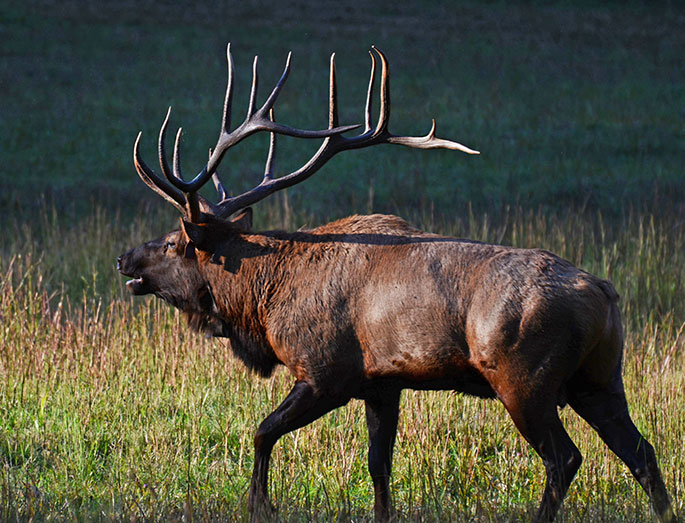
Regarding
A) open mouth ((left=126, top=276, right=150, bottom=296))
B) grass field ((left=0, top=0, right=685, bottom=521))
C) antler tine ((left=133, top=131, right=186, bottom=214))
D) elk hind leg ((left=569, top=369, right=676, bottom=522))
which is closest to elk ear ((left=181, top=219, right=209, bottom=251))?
antler tine ((left=133, top=131, right=186, bottom=214))

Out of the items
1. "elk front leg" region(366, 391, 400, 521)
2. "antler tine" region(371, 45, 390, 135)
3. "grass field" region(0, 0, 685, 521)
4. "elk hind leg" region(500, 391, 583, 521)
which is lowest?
"grass field" region(0, 0, 685, 521)

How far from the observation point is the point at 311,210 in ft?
42.3

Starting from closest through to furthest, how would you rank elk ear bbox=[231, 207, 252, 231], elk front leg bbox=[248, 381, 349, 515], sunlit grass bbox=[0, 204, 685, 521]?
elk front leg bbox=[248, 381, 349, 515]
sunlit grass bbox=[0, 204, 685, 521]
elk ear bbox=[231, 207, 252, 231]

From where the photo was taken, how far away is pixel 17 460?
578cm

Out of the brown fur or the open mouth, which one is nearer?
the brown fur

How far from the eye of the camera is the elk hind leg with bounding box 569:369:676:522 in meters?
4.64

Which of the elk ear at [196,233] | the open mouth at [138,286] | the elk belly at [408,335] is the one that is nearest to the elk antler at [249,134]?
the elk ear at [196,233]

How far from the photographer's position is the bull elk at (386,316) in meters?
4.48

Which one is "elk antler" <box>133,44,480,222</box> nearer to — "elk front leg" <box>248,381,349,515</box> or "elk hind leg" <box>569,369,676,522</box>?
"elk front leg" <box>248,381,349,515</box>

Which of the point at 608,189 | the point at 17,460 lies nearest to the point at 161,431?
the point at 17,460

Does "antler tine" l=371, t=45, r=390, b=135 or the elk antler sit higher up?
"antler tine" l=371, t=45, r=390, b=135

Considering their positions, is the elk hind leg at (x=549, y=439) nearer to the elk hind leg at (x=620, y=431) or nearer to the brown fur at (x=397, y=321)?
the brown fur at (x=397, y=321)

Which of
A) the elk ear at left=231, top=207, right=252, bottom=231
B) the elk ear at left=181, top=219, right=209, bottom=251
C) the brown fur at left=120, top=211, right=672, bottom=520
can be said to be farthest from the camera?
the elk ear at left=231, top=207, right=252, bottom=231

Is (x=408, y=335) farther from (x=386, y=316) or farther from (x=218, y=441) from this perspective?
(x=218, y=441)
